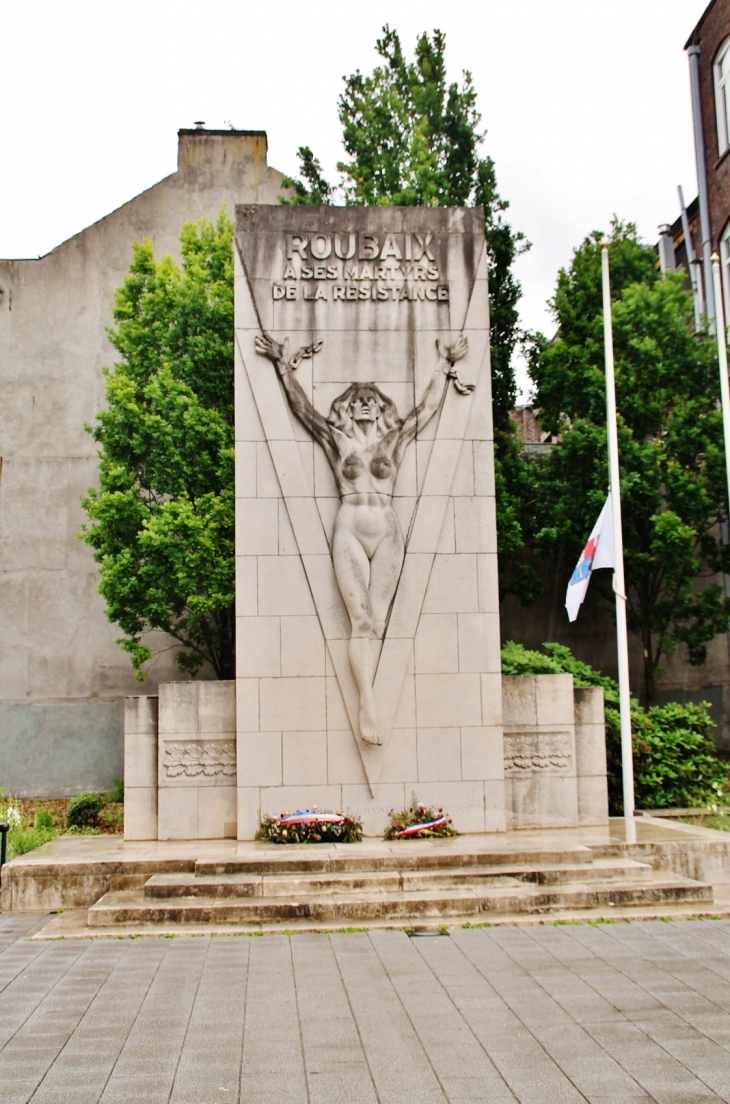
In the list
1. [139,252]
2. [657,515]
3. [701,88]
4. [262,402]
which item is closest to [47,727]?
[139,252]

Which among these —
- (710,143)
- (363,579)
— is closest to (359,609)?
(363,579)

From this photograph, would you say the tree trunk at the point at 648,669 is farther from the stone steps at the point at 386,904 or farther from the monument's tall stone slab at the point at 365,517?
the stone steps at the point at 386,904

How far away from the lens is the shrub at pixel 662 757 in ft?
50.7

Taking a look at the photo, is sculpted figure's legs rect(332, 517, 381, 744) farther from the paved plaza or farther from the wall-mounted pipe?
the wall-mounted pipe

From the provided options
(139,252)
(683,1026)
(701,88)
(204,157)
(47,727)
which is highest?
(701,88)

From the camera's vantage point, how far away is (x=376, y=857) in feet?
34.0

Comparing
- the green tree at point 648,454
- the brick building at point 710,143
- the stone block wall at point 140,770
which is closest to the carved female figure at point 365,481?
the stone block wall at point 140,770

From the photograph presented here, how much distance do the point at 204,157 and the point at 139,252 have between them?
550 cm

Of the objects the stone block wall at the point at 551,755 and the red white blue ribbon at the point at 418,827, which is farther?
the stone block wall at the point at 551,755

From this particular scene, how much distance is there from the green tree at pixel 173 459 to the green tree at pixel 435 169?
12.3ft

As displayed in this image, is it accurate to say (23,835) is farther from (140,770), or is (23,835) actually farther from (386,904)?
(386,904)

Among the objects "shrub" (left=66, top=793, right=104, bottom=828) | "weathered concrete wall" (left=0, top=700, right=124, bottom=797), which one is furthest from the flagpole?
"weathered concrete wall" (left=0, top=700, right=124, bottom=797)

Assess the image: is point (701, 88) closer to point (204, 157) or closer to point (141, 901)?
point (204, 157)

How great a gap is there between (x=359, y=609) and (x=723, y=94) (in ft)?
64.9
